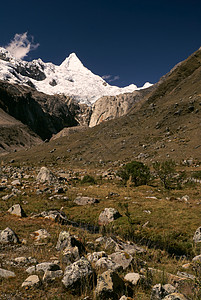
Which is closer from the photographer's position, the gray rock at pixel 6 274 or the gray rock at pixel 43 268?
the gray rock at pixel 6 274

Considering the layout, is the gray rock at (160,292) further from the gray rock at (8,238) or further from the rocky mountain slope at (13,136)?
the rocky mountain slope at (13,136)

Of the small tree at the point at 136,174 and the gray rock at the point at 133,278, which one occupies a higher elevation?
the small tree at the point at 136,174

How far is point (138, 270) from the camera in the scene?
6.83 m

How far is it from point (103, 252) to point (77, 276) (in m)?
2.80

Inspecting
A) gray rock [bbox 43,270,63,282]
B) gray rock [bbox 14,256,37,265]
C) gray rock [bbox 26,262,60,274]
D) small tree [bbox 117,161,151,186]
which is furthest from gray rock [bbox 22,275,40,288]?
small tree [bbox 117,161,151,186]

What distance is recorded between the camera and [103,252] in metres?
7.98

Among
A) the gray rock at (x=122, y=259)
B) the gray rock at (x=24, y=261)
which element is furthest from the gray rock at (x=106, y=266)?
the gray rock at (x=24, y=261)

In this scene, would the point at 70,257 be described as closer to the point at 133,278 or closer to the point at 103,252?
the point at 103,252

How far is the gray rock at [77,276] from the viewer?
5.23 metres

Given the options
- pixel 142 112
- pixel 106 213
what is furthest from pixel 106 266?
pixel 142 112

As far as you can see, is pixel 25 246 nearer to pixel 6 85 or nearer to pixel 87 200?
pixel 87 200

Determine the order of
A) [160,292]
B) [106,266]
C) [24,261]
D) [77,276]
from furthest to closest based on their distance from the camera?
[24,261]
[106,266]
[77,276]
[160,292]

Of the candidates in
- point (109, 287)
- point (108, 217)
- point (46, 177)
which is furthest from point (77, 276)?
point (46, 177)

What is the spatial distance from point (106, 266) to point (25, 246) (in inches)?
195
